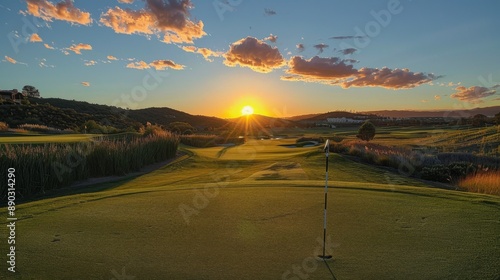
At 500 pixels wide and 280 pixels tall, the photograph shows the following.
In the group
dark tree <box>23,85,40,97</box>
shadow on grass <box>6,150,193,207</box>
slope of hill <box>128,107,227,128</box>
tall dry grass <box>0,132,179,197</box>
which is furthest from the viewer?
dark tree <box>23,85,40,97</box>

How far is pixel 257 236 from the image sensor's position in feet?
16.0

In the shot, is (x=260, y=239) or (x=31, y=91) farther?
(x=31, y=91)

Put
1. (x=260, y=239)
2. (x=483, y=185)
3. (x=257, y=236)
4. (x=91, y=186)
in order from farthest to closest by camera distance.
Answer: (x=91, y=186) → (x=483, y=185) → (x=257, y=236) → (x=260, y=239)

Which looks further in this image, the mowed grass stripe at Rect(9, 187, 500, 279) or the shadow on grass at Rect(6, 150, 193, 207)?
the shadow on grass at Rect(6, 150, 193, 207)

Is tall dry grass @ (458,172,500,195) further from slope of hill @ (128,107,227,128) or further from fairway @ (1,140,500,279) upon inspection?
slope of hill @ (128,107,227,128)

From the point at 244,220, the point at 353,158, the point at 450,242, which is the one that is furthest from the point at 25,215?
the point at 353,158

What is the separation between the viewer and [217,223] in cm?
557

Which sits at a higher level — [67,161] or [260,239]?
[67,161]

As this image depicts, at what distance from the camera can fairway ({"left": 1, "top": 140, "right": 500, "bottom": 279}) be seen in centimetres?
386

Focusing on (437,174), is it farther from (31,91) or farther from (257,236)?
(31,91)

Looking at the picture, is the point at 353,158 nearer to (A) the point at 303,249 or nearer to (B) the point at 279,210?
(B) the point at 279,210

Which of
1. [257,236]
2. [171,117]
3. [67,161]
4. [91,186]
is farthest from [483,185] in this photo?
[171,117]

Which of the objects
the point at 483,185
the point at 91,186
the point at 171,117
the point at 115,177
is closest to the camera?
the point at 483,185

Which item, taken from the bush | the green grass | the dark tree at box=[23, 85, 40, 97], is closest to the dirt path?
the green grass
